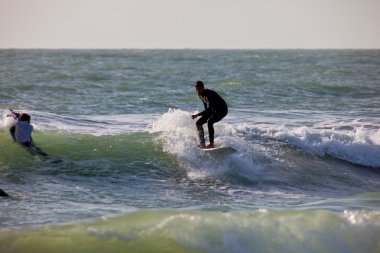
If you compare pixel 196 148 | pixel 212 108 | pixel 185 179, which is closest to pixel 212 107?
pixel 212 108

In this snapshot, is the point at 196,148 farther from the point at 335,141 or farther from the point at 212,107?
the point at 335,141

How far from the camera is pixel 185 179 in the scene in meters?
12.8

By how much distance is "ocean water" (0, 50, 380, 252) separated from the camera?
8.68m

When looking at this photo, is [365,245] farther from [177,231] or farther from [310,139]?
[310,139]

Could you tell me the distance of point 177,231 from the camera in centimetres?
873

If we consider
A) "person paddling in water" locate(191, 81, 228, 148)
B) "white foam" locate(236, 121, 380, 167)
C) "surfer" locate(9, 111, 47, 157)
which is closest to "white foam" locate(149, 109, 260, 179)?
"person paddling in water" locate(191, 81, 228, 148)

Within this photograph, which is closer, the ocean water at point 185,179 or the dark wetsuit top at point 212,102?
the ocean water at point 185,179

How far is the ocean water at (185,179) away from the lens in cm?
868

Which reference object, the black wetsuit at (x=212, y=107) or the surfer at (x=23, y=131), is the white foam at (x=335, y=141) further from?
the surfer at (x=23, y=131)

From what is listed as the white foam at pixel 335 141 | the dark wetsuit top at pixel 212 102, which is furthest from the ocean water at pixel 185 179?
the dark wetsuit top at pixel 212 102

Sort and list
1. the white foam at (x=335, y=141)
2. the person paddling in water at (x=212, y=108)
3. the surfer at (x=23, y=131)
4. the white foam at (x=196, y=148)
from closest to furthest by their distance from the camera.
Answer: the surfer at (x=23, y=131) < the person paddling in water at (x=212, y=108) < the white foam at (x=196, y=148) < the white foam at (x=335, y=141)

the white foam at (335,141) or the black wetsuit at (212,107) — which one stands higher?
the black wetsuit at (212,107)

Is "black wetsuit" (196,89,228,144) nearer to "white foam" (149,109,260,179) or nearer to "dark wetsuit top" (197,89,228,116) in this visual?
"dark wetsuit top" (197,89,228,116)

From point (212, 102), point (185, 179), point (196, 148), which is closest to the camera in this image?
point (185, 179)
